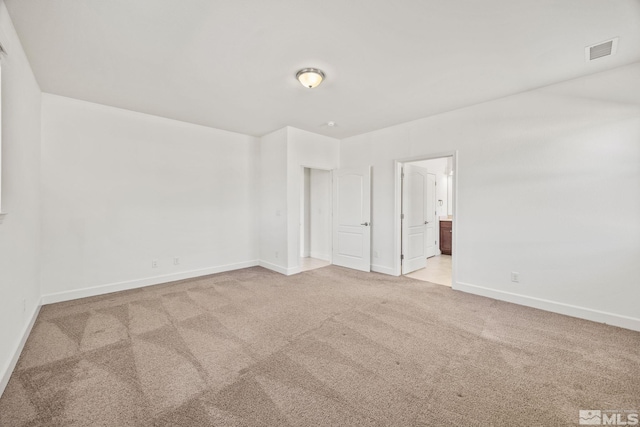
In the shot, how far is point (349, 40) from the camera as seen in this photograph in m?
2.28

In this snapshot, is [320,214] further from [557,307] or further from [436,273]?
[557,307]

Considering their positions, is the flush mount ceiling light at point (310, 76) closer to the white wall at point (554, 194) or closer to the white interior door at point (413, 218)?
the white wall at point (554, 194)

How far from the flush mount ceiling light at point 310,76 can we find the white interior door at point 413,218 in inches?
103

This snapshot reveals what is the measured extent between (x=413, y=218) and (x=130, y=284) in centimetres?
500

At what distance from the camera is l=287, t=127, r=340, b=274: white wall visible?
476cm

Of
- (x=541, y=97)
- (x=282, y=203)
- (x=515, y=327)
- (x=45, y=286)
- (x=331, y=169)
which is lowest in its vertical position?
(x=515, y=327)

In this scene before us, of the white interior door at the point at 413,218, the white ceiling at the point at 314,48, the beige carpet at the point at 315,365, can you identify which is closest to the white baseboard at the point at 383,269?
the white interior door at the point at 413,218

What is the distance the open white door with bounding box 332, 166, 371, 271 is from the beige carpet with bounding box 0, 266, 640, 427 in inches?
69.0

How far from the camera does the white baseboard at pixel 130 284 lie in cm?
342

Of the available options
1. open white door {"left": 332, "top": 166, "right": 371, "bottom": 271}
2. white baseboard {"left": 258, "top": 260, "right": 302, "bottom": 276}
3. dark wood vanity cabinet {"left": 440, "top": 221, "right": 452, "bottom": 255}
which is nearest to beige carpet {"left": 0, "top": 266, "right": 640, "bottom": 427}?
white baseboard {"left": 258, "top": 260, "right": 302, "bottom": 276}

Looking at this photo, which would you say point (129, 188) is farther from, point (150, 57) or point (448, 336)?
point (448, 336)

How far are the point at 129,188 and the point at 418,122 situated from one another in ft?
15.7

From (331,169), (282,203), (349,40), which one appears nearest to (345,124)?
(331,169)

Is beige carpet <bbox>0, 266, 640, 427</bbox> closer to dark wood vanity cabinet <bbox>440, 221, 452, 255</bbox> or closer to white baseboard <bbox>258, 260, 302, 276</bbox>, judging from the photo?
white baseboard <bbox>258, 260, 302, 276</bbox>
